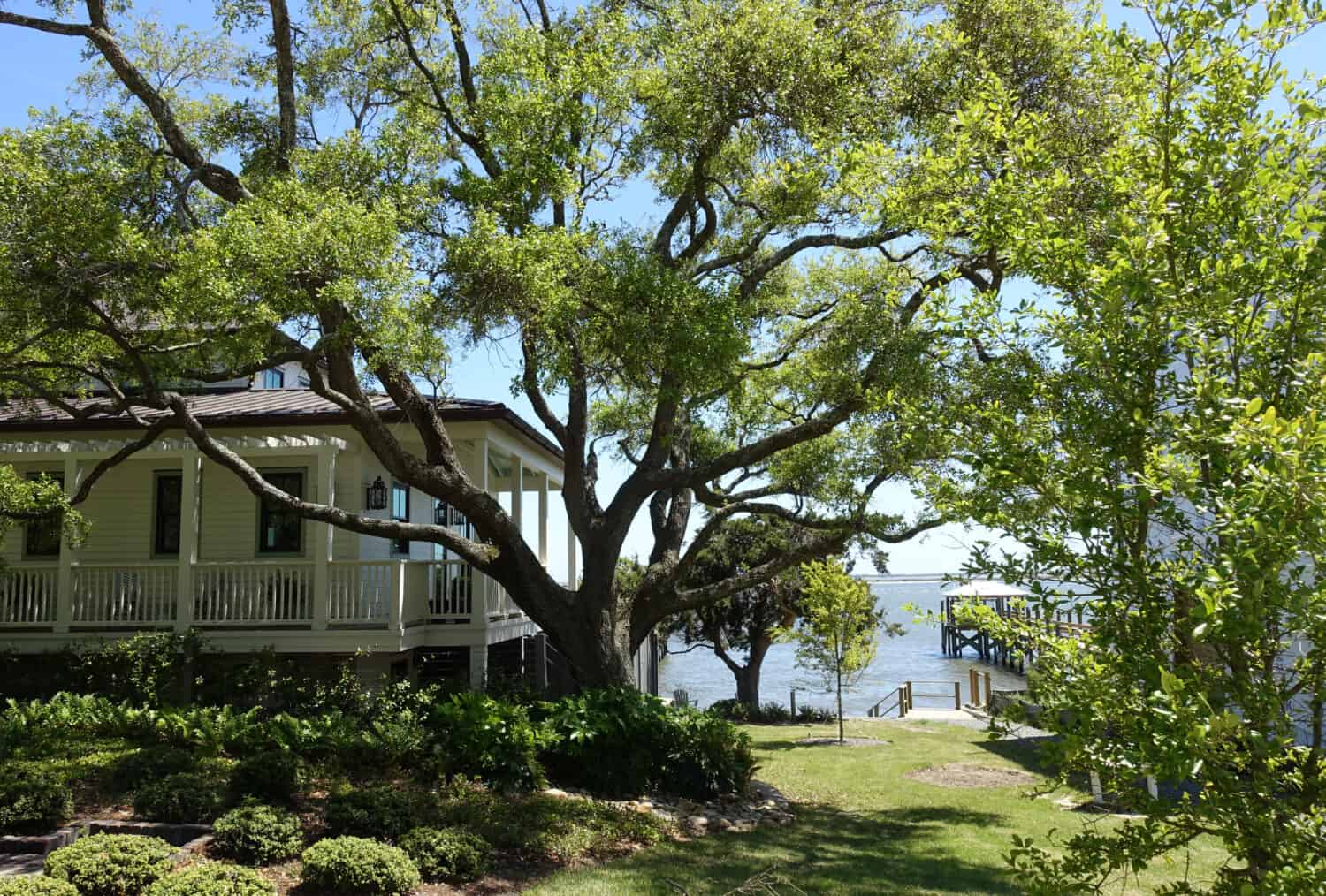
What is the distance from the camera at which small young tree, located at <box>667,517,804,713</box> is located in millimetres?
29719

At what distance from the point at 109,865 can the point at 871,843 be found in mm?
7206

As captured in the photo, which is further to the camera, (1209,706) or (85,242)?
(85,242)

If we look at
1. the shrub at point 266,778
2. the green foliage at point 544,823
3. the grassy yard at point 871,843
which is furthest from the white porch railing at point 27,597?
the grassy yard at point 871,843

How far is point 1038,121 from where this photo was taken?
15.6 feet

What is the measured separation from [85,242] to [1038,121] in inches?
384

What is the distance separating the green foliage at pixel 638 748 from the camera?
37.8ft

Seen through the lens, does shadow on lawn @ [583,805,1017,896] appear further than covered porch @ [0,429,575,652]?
No

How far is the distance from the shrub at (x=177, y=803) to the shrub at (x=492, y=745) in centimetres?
256

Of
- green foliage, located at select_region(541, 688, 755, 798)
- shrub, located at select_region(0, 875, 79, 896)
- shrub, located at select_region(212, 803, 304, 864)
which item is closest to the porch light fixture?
A: green foliage, located at select_region(541, 688, 755, 798)

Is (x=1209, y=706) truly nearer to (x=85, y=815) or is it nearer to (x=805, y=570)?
(x=85, y=815)

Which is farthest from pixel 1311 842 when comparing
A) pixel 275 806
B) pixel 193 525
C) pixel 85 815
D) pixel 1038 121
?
pixel 193 525

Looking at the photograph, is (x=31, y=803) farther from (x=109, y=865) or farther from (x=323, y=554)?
(x=323, y=554)

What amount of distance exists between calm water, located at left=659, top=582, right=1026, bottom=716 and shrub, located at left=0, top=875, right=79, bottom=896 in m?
19.9

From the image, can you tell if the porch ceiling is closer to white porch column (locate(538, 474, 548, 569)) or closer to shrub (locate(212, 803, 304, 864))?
white porch column (locate(538, 474, 548, 569))
